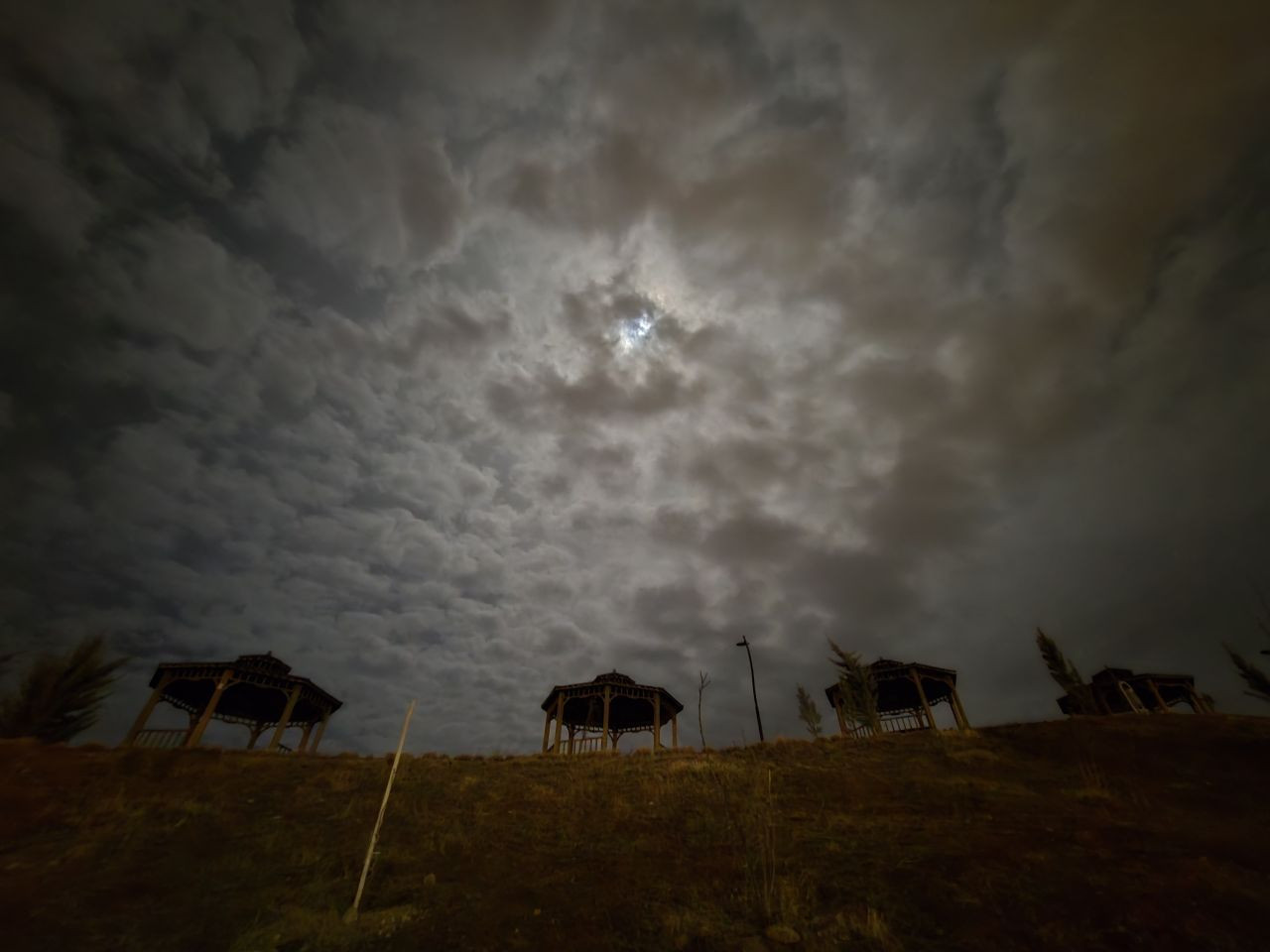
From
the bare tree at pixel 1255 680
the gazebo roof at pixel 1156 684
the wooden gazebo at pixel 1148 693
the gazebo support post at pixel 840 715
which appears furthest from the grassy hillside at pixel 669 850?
the gazebo roof at pixel 1156 684

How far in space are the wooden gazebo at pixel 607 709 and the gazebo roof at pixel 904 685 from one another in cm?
1161

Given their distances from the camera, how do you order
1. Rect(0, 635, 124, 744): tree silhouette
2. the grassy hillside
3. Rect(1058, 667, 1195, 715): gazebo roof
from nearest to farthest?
the grassy hillside → Rect(0, 635, 124, 744): tree silhouette → Rect(1058, 667, 1195, 715): gazebo roof

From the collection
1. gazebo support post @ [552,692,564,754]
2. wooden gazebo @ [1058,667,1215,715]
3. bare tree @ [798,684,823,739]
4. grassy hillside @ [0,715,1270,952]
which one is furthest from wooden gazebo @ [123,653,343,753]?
wooden gazebo @ [1058,667,1215,715]

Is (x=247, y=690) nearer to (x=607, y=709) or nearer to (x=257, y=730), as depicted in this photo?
(x=257, y=730)

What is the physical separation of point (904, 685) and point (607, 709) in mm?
20585

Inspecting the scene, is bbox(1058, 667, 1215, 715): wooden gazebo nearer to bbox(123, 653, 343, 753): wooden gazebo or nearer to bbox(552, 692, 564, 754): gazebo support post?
bbox(552, 692, 564, 754): gazebo support post

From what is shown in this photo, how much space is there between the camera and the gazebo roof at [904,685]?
109ft

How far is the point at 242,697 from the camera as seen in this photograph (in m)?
33.6

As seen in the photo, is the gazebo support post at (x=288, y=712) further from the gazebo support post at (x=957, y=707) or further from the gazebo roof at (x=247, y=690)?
the gazebo support post at (x=957, y=707)

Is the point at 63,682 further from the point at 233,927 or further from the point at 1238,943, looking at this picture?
the point at 1238,943

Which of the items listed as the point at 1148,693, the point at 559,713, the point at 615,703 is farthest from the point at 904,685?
the point at 559,713

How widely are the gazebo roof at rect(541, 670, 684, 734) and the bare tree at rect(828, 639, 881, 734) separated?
11744 millimetres

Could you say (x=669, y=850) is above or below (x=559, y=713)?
below

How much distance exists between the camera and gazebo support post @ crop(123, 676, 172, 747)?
85.6 ft
